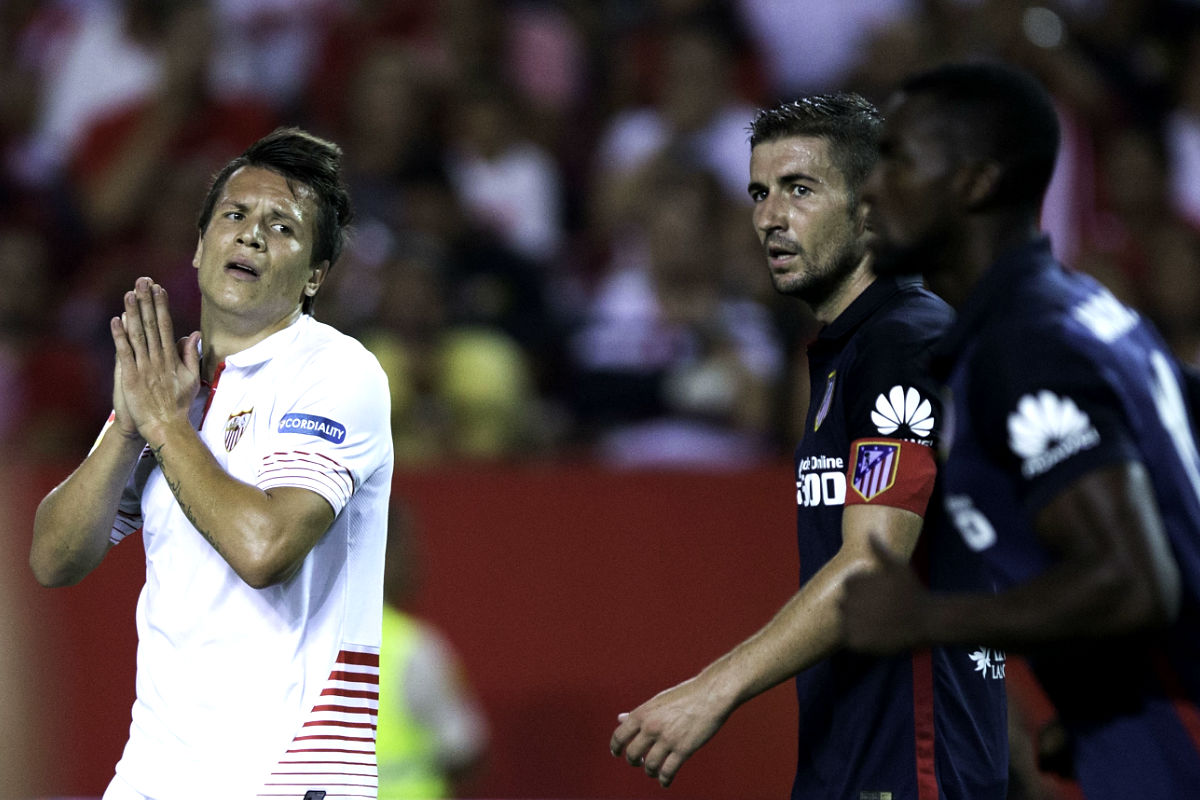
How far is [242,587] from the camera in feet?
11.3

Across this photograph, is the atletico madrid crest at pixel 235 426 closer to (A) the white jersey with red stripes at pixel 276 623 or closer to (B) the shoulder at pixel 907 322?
(A) the white jersey with red stripes at pixel 276 623

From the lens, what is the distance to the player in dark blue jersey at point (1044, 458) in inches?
95.1

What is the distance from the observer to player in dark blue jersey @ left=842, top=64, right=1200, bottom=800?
2.42m

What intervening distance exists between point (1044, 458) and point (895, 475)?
97cm

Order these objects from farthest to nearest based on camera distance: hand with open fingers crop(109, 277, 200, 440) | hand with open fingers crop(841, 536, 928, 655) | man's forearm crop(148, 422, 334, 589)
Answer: hand with open fingers crop(109, 277, 200, 440)
man's forearm crop(148, 422, 334, 589)
hand with open fingers crop(841, 536, 928, 655)

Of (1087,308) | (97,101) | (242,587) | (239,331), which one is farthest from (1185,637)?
(97,101)

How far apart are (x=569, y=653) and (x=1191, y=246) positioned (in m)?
3.82

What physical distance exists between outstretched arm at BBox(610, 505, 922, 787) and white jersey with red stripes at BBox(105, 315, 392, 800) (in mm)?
673

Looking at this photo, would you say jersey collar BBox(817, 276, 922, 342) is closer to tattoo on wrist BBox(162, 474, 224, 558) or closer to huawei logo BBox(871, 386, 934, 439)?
huawei logo BBox(871, 386, 934, 439)

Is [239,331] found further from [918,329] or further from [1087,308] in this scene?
[1087,308]

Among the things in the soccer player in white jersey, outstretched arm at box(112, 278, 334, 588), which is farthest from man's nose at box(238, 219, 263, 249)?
outstretched arm at box(112, 278, 334, 588)

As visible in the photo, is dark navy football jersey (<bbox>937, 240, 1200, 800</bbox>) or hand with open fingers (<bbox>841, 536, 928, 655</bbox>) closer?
dark navy football jersey (<bbox>937, 240, 1200, 800</bbox>)

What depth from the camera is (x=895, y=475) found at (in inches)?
135

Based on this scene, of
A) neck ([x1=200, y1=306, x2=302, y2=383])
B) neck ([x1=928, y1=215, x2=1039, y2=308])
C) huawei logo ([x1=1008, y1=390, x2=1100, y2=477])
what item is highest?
neck ([x1=200, y1=306, x2=302, y2=383])
